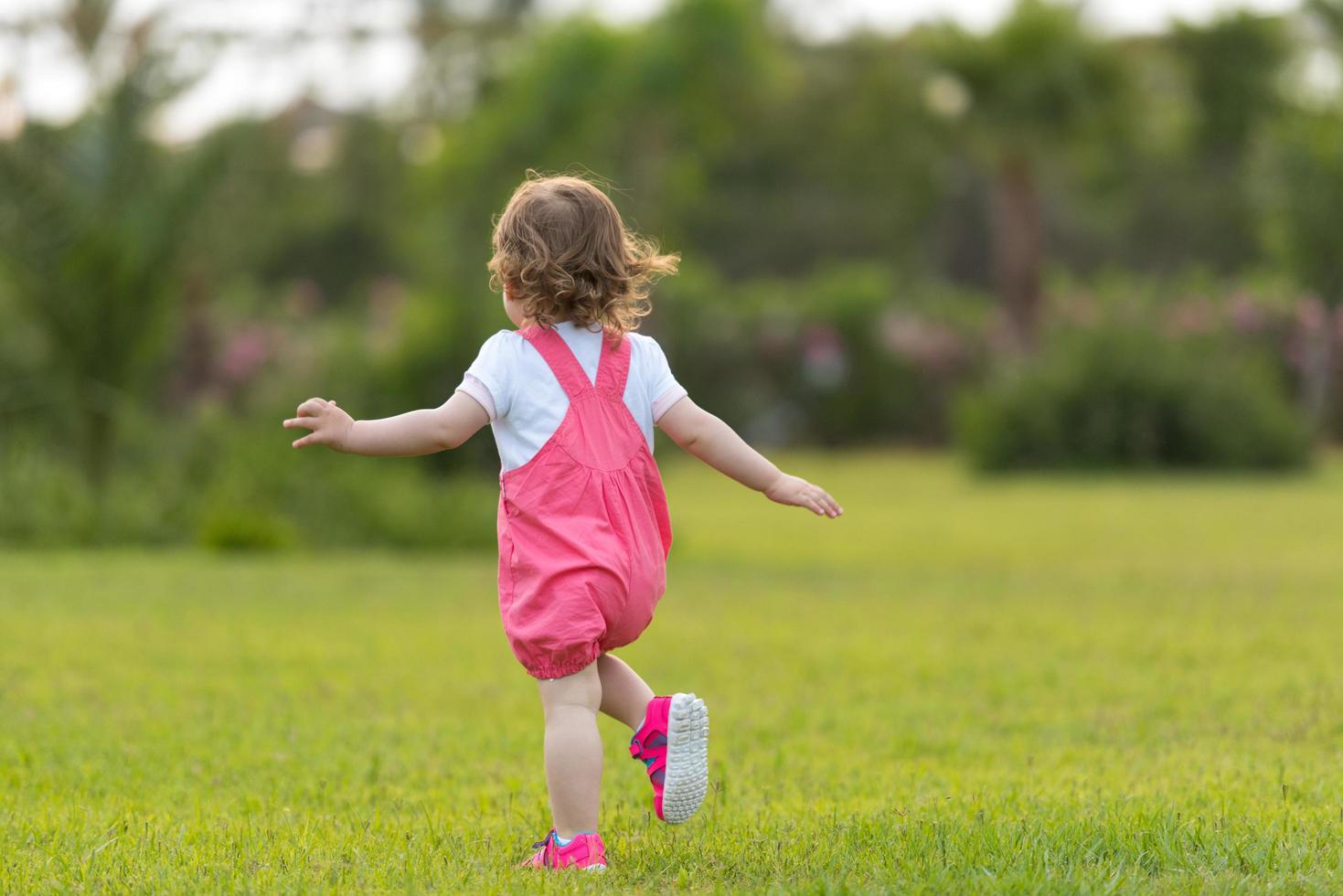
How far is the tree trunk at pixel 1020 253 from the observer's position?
2791cm

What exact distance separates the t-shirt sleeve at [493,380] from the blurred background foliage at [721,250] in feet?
8.01

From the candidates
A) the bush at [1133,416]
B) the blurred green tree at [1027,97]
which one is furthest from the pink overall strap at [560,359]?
the blurred green tree at [1027,97]

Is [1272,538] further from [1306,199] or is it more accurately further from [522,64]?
[1306,199]

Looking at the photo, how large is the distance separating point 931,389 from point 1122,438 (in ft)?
22.9

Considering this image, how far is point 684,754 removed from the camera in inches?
150

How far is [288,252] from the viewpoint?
147 ft

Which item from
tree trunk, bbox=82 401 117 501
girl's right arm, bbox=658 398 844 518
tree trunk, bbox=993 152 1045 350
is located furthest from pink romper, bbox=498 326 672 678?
tree trunk, bbox=993 152 1045 350

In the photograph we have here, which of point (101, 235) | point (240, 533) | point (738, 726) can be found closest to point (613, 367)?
point (738, 726)

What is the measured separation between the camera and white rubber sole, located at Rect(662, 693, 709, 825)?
12.4 ft

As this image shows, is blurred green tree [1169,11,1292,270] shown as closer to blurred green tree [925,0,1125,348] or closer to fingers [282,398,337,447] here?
blurred green tree [925,0,1125,348]

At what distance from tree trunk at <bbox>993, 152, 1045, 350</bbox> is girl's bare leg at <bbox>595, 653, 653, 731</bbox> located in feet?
79.3

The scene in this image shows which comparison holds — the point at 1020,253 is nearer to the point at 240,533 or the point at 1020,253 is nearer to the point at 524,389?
Answer: the point at 240,533

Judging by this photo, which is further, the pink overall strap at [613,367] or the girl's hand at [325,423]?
the pink overall strap at [613,367]

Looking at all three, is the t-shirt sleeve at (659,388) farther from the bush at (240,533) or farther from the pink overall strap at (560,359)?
the bush at (240,533)
